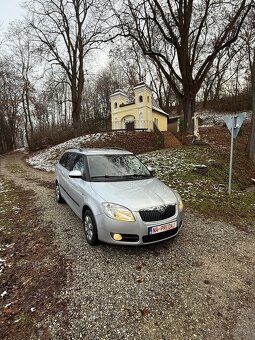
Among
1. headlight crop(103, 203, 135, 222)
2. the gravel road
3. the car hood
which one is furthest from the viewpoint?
the car hood

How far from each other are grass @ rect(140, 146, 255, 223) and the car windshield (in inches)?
85.6

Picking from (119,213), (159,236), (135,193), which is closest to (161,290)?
(159,236)

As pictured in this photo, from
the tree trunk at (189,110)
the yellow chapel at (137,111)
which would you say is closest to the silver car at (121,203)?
the tree trunk at (189,110)

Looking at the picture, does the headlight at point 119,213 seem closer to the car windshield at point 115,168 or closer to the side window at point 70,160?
the car windshield at point 115,168

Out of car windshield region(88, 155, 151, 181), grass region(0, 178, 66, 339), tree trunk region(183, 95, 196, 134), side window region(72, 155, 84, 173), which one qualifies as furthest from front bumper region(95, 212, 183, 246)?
tree trunk region(183, 95, 196, 134)

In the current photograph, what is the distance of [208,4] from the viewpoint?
15.4 m

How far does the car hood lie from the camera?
11.6 ft

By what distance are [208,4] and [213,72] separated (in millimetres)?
24259

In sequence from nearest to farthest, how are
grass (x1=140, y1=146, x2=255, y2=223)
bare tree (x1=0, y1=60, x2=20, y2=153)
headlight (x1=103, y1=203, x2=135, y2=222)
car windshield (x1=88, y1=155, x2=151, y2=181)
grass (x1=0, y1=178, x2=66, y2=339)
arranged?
grass (x1=0, y1=178, x2=66, y2=339) → headlight (x1=103, y1=203, x2=135, y2=222) → car windshield (x1=88, y1=155, x2=151, y2=181) → grass (x1=140, y1=146, x2=255, y2=223) → bare tree (x1=0, y1=60, x2=20, y2=153)

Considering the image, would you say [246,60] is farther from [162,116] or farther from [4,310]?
[4,310]

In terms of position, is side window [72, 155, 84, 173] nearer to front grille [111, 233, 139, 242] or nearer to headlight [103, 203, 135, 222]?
headlight [103, 203, 135, 222]

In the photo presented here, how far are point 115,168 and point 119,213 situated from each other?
1.54 meters

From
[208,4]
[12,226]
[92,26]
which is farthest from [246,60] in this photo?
[12,226]

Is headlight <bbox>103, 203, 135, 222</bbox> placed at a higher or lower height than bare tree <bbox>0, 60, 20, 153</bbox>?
lower
